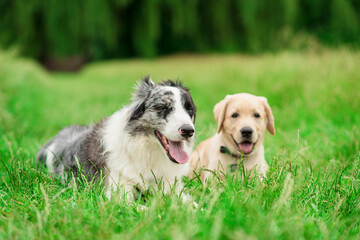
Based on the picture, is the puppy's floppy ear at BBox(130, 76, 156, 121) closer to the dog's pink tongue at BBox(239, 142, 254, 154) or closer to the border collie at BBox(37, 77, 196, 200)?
the border collie at BBox(37, 77, 196, 200)

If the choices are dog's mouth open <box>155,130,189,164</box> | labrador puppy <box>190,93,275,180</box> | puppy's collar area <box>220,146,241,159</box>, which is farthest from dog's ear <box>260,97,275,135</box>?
dog's mouth open <box>155,130,189,164</box>

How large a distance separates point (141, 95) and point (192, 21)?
1051 centimetres

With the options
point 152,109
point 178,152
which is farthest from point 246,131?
point 152,109

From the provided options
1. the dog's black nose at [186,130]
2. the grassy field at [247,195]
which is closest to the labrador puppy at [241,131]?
the grassy field at [247,195]

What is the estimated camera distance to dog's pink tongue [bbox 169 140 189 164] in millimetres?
2611

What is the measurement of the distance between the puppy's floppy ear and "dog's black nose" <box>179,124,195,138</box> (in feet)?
1.42

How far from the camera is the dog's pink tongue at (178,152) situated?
261 cm

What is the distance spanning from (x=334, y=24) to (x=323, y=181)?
11.2 m

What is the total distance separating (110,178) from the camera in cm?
271

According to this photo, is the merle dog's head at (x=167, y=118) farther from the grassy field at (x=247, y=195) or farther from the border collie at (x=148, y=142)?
the grassy field at (x=247, y=195)

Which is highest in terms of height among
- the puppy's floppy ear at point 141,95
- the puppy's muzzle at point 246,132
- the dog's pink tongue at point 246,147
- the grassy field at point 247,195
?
the puppy's floppy ear at point 141,95

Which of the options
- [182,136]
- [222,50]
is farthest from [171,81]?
[222,50]

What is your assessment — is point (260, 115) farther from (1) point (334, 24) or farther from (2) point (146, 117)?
(1) point (334, 24)

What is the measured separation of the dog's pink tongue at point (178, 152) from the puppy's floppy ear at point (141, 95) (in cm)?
37
